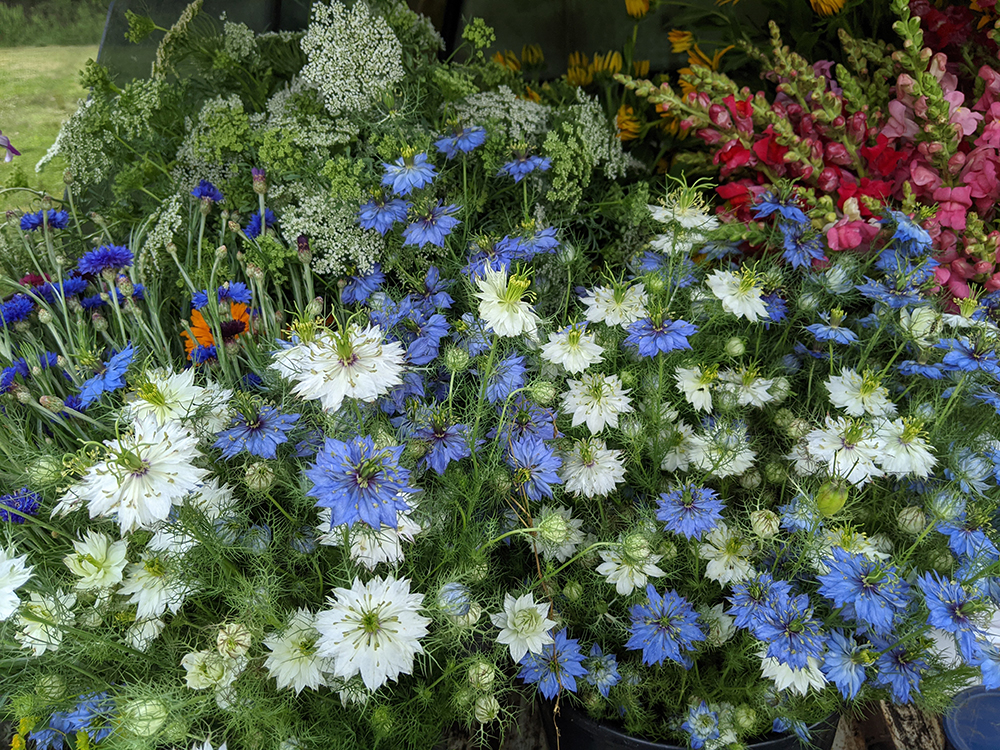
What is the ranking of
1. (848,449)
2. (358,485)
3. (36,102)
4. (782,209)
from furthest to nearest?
(36,102) → (782,209) → (848,449) → (358,485)

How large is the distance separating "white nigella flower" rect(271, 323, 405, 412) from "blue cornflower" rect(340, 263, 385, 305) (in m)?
0.42

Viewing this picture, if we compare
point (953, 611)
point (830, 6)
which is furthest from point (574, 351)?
point (830, 6)

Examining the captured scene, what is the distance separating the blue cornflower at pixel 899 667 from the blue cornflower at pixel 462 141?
0.94 metres

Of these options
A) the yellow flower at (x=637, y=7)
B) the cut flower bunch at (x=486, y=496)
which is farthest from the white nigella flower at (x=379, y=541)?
the yellow flower at (x=637, y=7)

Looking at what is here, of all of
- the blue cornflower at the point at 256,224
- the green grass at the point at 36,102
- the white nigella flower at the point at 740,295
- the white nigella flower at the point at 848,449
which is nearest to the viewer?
the white nigella flower at the point at 848,449

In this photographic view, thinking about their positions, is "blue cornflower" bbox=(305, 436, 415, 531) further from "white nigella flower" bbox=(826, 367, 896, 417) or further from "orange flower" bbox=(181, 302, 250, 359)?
"white nigella flower" bbox=(826, 367, 896, 417)

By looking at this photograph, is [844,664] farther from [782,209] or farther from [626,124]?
[626,124]

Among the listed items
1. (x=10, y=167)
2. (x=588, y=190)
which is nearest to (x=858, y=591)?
(x=588, y=190)

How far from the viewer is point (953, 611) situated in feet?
2.36

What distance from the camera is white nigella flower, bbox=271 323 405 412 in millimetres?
643

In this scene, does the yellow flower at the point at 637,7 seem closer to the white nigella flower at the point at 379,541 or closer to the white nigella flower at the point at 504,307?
the white nigella flower at the point at 504,307

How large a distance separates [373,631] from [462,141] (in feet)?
2.68

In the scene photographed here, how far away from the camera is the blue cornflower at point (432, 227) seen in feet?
3.21

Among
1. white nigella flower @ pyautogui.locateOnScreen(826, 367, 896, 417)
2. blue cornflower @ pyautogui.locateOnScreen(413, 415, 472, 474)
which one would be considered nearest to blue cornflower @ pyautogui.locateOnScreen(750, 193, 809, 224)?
white nigella flower @ pyautogui.locateOnScreen(826, 367, 896, 417)
